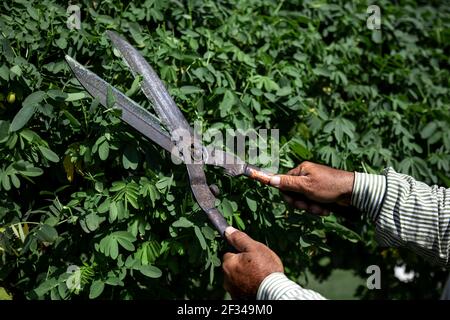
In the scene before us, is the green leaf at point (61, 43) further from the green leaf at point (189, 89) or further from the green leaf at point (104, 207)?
the green leaf at point (104, 207)

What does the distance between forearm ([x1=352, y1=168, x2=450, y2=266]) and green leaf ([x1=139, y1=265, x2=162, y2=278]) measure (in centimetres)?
78

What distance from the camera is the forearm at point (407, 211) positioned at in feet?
7.13

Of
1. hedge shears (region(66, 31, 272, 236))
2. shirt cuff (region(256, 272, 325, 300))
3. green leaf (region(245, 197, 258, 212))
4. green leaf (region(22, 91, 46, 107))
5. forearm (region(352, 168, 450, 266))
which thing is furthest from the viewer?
green leaf (region(245, 197, 258, 212))

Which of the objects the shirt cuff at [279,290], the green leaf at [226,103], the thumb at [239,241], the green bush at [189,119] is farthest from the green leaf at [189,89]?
the shirt cuff at [279,290]

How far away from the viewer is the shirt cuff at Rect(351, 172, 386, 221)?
2.20 m

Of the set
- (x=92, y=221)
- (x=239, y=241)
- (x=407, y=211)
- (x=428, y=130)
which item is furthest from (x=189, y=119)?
(x=428, y=130)

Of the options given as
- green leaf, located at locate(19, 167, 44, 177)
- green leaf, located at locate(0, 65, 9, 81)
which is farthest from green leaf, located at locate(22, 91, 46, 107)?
green leaf, located at locate(19, 167, 44, 177)

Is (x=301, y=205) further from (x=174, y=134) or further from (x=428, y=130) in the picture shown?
(x=428, y=130)

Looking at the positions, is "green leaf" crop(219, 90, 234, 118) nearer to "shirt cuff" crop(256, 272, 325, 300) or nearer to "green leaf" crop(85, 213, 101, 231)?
"green leaf" crop(85, 213, 101, 231)

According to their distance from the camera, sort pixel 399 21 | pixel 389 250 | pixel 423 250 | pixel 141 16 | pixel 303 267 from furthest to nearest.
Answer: pixel 399 21 → pixel 389 250 → pixel 303 267 → pixel 141 16 → pixel 423 250
